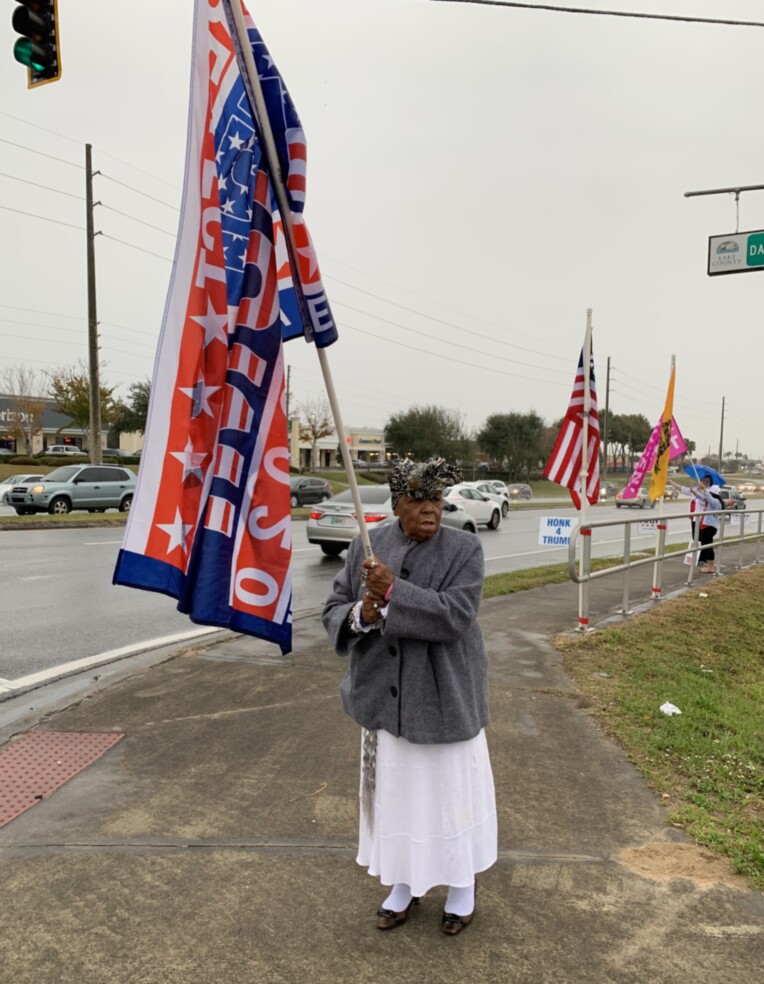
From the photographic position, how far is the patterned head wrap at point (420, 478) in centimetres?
279

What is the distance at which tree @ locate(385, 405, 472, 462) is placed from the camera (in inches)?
2864

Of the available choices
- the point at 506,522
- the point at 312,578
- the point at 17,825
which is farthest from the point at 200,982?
the point at 506,522

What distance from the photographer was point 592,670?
21.4 ft

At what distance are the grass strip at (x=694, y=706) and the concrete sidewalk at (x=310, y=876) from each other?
0.18 m

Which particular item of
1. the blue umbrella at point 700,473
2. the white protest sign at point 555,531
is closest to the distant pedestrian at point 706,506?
the blue umbrella at point 700,473

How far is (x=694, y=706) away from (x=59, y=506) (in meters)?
21.2

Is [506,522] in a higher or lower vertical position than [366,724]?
lower

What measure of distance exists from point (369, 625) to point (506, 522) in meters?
26.4

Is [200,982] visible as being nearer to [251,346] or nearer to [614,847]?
Answer: [614,847]

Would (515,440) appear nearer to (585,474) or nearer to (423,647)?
(585,474)

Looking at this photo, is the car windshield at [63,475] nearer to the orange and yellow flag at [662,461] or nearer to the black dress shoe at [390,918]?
the orange and yellow flag at [662,461]

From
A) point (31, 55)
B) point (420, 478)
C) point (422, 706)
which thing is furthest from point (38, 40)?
point (422, 706)

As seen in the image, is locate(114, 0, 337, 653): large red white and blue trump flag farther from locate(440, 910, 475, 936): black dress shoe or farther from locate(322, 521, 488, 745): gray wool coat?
locate(440, 910, 475, 936): black dress shoe

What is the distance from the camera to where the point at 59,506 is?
2297 cm
